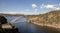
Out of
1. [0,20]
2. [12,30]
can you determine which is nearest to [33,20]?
[0,20]

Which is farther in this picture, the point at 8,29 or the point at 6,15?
the point at 6,15

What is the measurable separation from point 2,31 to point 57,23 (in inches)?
1387

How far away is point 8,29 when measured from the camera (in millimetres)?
27281

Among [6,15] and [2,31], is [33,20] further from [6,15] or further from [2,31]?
[2,31]

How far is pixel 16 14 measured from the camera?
49.6 m

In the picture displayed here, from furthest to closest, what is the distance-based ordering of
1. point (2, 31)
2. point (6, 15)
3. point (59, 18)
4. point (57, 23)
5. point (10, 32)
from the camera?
point (59, 18), point (57, 23), point (6, 15), point (10, 32), point (2, 31)

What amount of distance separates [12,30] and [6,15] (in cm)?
2087

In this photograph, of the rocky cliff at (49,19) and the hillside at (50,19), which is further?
the hillside at (50,19)

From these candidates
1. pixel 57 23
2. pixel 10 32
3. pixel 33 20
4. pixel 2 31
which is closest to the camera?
pixel 2 31

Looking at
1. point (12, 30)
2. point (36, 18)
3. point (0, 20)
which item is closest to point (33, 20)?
point (36, 18)

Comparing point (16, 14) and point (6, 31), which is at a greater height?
point (16, 14)

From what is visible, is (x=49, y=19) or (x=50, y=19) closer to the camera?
(x=50, y=19)

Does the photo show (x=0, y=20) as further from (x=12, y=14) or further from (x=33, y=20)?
(x=33, y=20)

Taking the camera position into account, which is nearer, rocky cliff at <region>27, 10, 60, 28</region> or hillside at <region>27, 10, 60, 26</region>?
rocky cliff at <region>27, 10, 60, 28</region>
